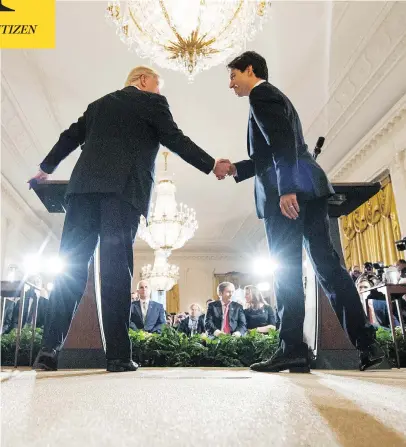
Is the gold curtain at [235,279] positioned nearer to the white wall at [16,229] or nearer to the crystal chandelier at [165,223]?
the white wall at [16,229]

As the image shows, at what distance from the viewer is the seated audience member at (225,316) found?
4457mm

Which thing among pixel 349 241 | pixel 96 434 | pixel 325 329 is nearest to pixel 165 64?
pixel 325 329

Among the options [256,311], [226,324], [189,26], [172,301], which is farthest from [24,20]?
[172,301]

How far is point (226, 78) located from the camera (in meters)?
5.41

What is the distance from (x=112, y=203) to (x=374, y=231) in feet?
18.8

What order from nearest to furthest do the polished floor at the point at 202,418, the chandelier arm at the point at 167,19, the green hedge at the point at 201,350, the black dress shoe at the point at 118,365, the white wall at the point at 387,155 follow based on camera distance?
the polished floor at the point at 202,418
the black dress shoe at the point at 118,365
the green hedge at the point at 201,350
the chandelier arm at the point at 167,19
the white wall at the point at 387,155

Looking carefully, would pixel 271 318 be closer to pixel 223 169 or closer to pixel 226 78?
pixel 223 169

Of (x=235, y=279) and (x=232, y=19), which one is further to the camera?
(x=235, y=279)

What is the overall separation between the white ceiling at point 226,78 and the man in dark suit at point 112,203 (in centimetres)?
329

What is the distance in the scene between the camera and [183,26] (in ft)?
9.99

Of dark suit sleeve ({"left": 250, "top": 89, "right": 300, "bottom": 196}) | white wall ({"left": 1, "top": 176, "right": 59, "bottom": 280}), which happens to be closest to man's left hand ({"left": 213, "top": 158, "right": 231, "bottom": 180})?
dark suit sleeve ({"left": 250, "top": 89, "right": 300, "bottom": 196})

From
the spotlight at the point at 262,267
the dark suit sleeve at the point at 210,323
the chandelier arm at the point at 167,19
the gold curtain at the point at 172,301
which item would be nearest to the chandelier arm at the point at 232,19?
the chandelier arm at the point at 167,19

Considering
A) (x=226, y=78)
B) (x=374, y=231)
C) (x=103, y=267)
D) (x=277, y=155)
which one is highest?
(x=226, y=78)

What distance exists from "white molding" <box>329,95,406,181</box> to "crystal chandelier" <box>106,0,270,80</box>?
10.4 ft
